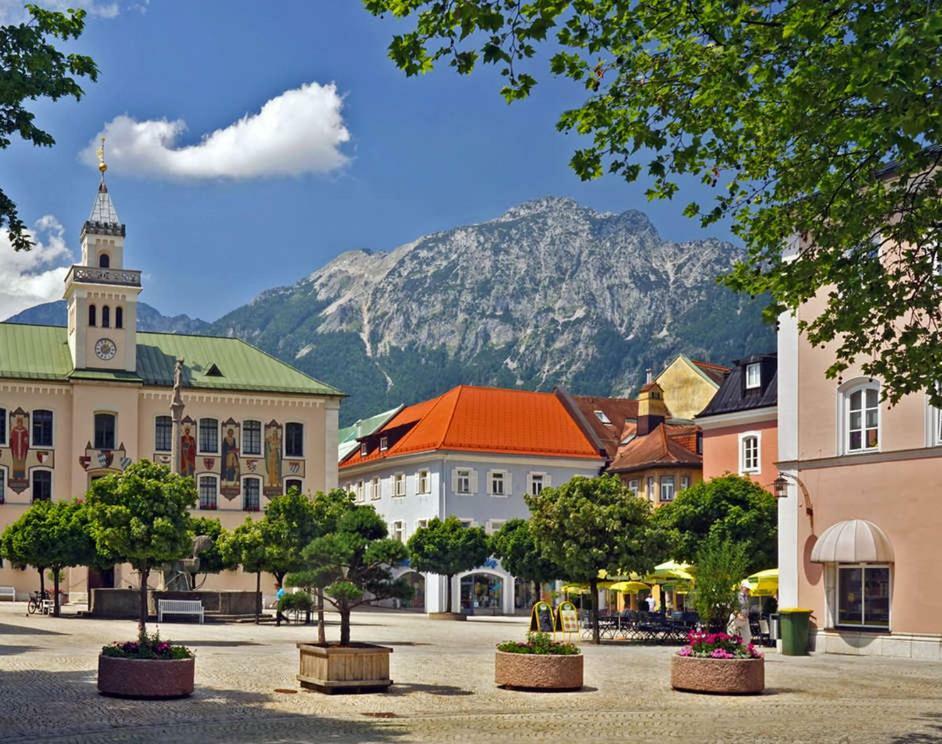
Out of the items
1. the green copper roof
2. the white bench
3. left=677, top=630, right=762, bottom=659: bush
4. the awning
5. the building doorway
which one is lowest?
the building doorway

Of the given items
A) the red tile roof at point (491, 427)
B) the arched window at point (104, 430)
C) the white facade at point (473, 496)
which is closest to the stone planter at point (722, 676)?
the white facade at point (473, 496)

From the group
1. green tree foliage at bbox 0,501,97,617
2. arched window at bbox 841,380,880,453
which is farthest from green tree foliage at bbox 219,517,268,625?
arched window at bbox 841,380,880,453

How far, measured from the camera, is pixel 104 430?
68.5 metres

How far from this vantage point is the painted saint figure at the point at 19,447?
66438 mm

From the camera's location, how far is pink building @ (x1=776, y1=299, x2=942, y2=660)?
30.7 metres

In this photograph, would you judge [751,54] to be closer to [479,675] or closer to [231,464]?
[479,675]

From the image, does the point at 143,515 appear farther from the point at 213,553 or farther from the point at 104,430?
the point at 104,430

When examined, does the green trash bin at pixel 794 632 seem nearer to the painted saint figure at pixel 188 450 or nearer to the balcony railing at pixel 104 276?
the painted saint figure at pixel 188 450

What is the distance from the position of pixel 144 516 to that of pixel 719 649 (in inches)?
518

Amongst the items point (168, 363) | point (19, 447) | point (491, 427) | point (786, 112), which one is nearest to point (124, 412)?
point (168, 363)

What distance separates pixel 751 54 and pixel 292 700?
10806 millimetres

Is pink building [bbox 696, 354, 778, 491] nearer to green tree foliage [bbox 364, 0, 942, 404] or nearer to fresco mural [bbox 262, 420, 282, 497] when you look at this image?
fresco mural [bbox 262, 420, 282, 497]

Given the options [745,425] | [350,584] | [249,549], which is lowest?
[249,549]

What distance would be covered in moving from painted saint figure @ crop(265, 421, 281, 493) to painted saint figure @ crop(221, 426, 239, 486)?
5.58ft
